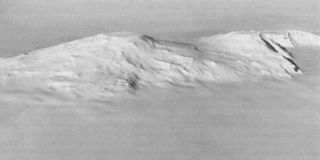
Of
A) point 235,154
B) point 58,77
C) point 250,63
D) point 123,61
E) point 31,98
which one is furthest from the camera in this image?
point 250,63

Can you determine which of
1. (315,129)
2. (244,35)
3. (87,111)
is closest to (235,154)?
(315,129)

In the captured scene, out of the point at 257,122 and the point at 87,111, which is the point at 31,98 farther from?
the point at 257,122

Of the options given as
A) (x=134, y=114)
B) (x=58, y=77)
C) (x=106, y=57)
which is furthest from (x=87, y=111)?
(x=106, y=57)

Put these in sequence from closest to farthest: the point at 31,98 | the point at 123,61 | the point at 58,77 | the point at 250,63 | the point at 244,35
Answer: the point at 31,98 → the point at 58,77 → the point at 123,61 → the point at 250,63 → the point at 244,35

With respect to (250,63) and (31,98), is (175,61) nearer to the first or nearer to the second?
(250,63)

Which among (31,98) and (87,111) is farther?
(31,98)

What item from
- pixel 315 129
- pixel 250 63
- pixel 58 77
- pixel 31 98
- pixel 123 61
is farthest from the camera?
pixel 250 63
